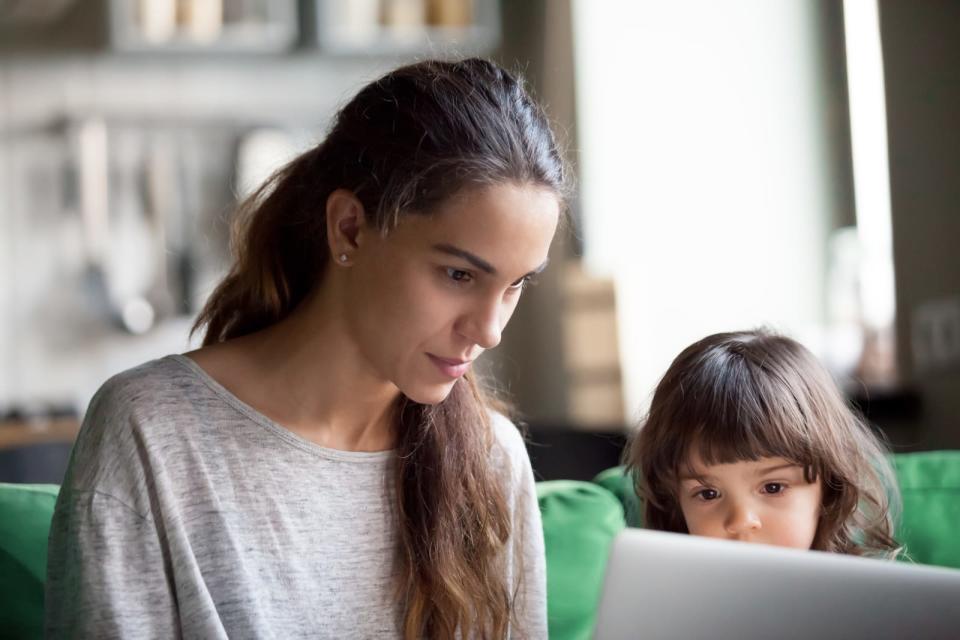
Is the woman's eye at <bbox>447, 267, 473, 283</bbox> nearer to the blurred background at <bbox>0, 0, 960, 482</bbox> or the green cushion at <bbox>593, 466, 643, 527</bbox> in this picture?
the green cushion at <bbox>593, 466, 643, 527</bbox>

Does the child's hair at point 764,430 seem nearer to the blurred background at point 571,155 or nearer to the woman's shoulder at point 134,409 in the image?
the woman's shoulder at point 134,409

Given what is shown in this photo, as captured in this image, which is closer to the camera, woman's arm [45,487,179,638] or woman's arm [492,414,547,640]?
woman's arm [45,487,179,638]

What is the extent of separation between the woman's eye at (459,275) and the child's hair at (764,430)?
1.15 ft

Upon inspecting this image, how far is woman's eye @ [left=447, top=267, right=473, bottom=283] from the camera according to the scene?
3.93ft

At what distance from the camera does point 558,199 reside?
128cm

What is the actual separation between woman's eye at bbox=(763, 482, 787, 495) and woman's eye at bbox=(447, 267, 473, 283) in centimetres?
45

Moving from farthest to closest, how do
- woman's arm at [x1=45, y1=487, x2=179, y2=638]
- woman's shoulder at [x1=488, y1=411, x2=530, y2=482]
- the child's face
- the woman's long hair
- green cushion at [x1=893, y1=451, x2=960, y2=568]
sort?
green cushion at [x1=893, y1=451, x2=960, y2=568] < woman's shoulder at [x1=488, y1=411, x2=530, y2=482] < the child's face < the woman's long hair < woman's arm at [x1=45, y1=487, x2=179, y2=638]

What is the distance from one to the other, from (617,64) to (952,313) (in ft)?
6.20

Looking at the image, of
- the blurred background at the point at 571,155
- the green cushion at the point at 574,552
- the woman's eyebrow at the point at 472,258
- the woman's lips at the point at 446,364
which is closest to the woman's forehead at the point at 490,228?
the woman's eyebrow at the point at 472,258

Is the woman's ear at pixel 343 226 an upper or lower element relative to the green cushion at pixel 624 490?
upper

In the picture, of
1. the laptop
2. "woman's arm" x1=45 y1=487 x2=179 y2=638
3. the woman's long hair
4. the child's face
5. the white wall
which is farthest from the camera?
the white wall

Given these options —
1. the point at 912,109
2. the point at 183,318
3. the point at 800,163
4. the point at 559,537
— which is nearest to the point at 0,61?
the point at 183,318

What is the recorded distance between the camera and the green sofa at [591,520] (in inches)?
55.9

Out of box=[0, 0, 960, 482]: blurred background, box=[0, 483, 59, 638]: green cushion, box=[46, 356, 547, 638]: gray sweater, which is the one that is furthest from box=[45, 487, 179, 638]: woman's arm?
box=[0, 0, 960, 482]: blurred background
